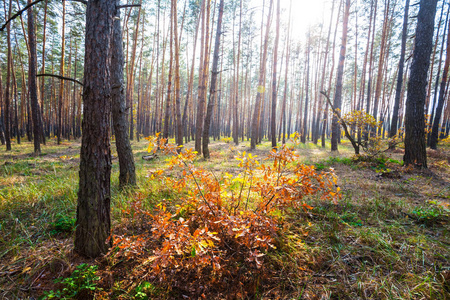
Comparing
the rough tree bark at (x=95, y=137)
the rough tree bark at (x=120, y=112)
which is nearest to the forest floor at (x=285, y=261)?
the rough tree bark at (x=95, y=137)

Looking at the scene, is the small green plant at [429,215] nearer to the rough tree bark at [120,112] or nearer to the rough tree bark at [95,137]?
the rough tree bark at [95,137]

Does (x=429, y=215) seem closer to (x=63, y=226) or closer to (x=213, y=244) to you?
(x=213, y=244)

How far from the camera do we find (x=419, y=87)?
511 centimetres

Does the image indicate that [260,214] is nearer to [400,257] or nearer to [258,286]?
[258,286]

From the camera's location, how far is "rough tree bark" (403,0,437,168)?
5.00 metres

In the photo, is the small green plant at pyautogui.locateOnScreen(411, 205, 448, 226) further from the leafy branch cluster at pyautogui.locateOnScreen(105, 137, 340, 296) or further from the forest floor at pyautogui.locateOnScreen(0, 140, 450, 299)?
the leafy branch cluster at pyautogui.locateOnScreen(105, 137, 340, 296)

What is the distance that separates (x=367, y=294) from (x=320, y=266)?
0.41 metres

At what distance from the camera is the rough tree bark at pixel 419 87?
500cm

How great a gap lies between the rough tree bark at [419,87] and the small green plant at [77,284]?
7.25 meters

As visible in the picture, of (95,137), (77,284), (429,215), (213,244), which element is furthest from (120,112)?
(429,215)

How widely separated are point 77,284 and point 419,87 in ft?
26.0

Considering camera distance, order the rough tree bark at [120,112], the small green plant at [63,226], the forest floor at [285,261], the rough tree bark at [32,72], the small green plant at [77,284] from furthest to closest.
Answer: the rough tree bark at [32,72], the rough tree bark at [120,112], the small green plant at [63,226], the forest floor at [285,261], the small green plant at [77,284]

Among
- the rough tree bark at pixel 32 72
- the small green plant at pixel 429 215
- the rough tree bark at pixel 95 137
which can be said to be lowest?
the small green plant at pixel 429 215

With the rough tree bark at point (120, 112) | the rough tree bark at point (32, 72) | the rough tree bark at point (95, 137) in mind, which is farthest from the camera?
the rough tree bark at point (32, 72)
